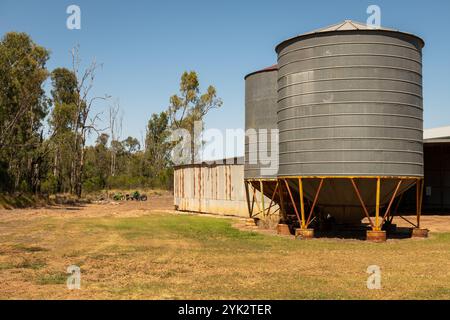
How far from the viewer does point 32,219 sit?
93.8 feet

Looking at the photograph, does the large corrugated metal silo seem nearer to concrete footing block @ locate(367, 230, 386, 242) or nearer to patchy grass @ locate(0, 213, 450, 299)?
concrete footing block @ locate(367, 230, 386, 242)

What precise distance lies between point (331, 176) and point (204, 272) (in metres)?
7.69

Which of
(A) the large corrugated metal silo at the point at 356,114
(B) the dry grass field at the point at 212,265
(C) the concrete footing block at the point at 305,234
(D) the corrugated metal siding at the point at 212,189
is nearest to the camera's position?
(B) the dry grass field at the point at 212,265

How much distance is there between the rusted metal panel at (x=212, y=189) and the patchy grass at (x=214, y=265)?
9.90 m

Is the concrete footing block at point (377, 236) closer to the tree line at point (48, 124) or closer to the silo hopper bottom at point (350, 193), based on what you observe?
the silo hopper bottom at point (350, 193)

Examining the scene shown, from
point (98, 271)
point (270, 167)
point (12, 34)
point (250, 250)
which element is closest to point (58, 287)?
point (98, 271)

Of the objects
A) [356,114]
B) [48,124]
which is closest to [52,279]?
[356,114]

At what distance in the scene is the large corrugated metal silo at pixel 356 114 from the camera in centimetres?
1798

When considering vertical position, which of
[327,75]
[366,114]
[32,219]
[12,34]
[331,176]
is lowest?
[32,219]

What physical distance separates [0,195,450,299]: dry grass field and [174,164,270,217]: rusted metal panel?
9545 millimetres

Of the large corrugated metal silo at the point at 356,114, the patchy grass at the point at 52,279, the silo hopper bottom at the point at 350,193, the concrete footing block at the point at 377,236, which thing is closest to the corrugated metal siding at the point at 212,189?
the silo hopper bottom at the point at 350,193

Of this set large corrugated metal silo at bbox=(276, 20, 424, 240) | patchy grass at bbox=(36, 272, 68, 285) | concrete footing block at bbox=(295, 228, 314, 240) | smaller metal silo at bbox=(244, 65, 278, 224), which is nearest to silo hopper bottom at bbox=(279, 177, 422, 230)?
large corrugated metal silo at bbox=(276, 20, 424, 240)

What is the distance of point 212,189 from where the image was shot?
33.9 metres
